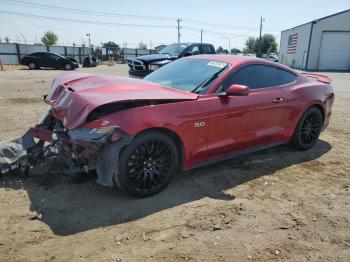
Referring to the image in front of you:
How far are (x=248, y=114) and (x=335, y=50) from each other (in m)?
35.1

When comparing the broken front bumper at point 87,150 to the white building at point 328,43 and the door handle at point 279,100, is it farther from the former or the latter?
the white building at point 328,43

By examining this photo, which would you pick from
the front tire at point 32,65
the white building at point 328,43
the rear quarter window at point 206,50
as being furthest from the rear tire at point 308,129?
the white building at point 328,43

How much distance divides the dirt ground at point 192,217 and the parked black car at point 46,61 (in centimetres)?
2446

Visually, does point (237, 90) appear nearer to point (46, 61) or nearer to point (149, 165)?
point (149, 165)

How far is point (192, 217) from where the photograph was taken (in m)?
3.45

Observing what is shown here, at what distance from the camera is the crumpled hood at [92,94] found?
11.2 feet

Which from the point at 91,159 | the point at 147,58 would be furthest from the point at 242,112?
the point at 147,58

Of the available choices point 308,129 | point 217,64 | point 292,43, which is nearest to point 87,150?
point 217,64

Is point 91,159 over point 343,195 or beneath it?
over

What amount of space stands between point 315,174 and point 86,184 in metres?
3.13

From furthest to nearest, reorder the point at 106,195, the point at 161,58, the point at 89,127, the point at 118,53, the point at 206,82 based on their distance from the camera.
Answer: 1. the point at 118,53
2. the point at 161,58
3. the point at 206,82
4. the point at 106,195
5. the point at 89,127

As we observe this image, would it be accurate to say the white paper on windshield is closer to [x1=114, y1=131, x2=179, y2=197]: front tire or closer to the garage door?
[x1=114, y1=131, x2=179, y2=197]: front tire

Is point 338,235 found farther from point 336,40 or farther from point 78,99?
point 336,40

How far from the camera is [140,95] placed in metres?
3.64
